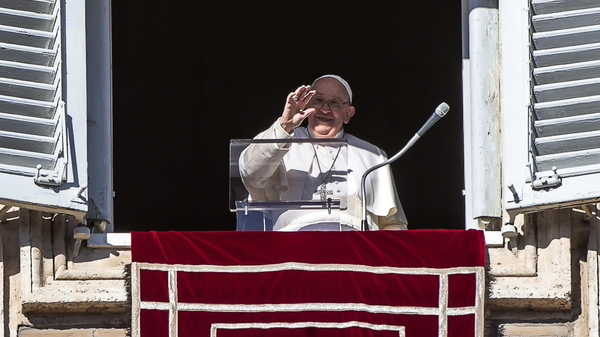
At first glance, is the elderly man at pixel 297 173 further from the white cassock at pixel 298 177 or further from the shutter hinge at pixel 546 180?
the shutter hinge at pixel 546 180

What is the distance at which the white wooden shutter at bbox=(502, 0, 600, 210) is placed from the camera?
6332 mm

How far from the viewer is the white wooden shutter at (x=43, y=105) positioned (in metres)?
6.32

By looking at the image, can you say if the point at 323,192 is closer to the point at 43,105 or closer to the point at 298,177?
the point at 298,177

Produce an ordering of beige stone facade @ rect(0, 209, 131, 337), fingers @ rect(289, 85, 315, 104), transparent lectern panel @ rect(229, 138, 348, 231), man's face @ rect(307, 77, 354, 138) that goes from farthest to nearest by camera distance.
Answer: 1. man's face @ rect(307, 77, 354, 138)
2. fingers @ rect(289, 85, 315, 104)
3. transparent lectern panel @ rect(229, 138, 348, 231)
4. beige stone facade @ rect(0, 209, 131, 337)

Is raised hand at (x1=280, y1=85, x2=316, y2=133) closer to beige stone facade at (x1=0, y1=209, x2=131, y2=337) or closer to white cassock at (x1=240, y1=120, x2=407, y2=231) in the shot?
white cassock at (x1=240, y1=120, x2=407, y2=231)

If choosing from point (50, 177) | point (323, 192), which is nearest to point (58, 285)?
point (50, 177)

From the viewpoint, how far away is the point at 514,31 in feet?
21.6

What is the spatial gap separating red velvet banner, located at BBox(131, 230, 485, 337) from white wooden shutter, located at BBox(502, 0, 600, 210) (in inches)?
12.3

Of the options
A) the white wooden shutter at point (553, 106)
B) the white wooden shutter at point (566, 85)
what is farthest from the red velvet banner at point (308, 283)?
the white wooden shutter at point (566, 85)

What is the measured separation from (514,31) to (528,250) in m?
0.81

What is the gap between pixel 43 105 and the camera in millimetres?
6453

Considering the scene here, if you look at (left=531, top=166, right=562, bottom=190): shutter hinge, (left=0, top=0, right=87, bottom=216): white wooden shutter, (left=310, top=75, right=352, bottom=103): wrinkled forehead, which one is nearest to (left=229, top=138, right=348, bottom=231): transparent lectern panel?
(left=0, top=0, right=87, bottom=216): white wooden shutter

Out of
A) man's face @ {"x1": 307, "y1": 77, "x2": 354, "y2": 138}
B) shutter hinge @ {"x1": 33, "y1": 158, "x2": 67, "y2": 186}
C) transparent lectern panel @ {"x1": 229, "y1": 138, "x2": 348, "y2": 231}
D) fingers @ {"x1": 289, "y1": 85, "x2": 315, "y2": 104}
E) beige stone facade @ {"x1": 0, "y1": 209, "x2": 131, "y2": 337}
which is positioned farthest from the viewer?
man's face @ {"x1": 307, "y1": 77, "x2": 354, "y2": 138}

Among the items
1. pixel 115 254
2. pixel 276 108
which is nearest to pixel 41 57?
pixel 115 254
